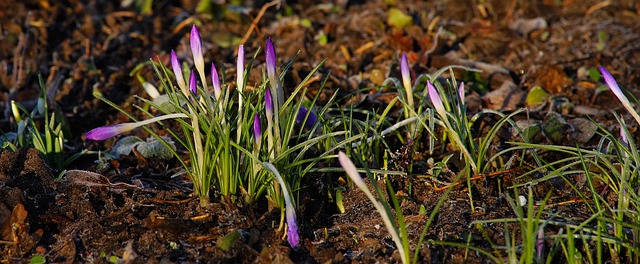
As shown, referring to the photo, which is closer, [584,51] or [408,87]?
[408,87]

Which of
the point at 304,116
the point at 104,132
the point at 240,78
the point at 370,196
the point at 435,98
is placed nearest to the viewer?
the point at 370,196

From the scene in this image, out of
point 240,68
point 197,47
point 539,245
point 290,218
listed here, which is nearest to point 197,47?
point 197,47

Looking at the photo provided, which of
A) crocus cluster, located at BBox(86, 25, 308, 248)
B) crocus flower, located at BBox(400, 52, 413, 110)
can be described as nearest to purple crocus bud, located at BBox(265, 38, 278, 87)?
crocus cluster, located at BBox(86, 25, 308, 248)

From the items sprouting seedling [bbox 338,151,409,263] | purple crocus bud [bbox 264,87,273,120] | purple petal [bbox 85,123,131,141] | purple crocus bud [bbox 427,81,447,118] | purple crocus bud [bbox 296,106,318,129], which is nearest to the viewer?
sprouting seedling [bbox 338,151,409,263]

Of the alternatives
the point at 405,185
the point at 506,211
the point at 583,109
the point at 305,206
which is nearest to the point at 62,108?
the point at 305,206

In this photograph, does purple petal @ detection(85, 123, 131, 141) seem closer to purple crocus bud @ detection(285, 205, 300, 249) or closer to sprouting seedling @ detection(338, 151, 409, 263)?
purple crocus bud @ detection(285, 205, 300, 249)

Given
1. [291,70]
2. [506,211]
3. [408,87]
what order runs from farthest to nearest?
[291,70] → [408,87] → [506,211]

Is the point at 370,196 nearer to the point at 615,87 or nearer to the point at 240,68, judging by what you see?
the point at 240,68

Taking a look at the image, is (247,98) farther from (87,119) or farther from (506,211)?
(87,119)
